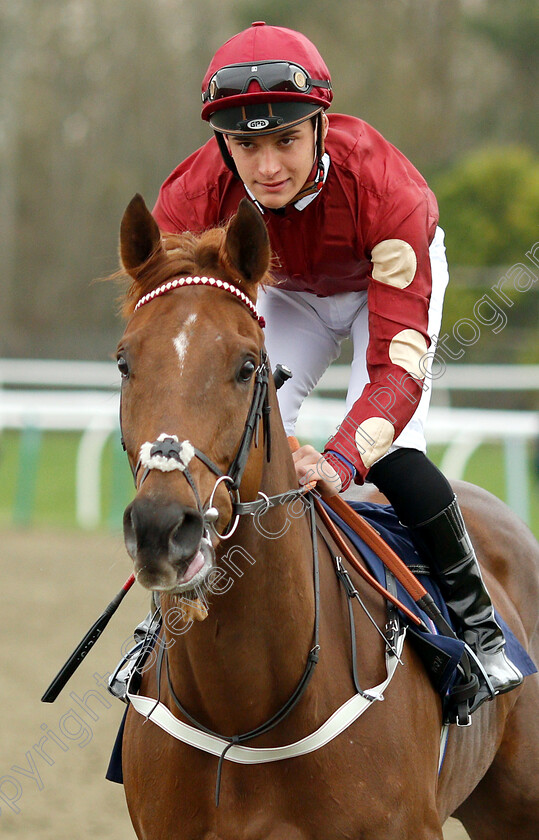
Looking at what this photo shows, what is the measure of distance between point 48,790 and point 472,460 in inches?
438

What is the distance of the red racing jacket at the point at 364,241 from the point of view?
2.92m

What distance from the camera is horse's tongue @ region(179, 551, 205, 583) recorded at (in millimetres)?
2211

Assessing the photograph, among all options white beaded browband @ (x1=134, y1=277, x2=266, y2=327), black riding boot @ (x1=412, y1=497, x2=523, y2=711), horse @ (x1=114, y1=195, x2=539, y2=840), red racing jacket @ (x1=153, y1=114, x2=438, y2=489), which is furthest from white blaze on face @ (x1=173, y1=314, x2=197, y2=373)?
black riding boot @ (x1=412, y1=497, x2=523, y2=711)

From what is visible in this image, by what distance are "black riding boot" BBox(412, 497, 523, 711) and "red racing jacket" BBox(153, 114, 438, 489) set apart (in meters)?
0.48

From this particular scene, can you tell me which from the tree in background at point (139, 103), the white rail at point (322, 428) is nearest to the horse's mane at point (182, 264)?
the white rail at point (322, 428)

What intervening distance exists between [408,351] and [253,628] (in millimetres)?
879

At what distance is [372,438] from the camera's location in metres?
2.88

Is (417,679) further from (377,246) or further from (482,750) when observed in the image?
(377,246)

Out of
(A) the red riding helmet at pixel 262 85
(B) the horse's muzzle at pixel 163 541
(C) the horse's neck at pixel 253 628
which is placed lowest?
(C) the horse's neck at pixel 253 628

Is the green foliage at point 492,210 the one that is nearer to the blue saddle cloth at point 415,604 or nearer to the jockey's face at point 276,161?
the blue saddle cloth at point 415,604

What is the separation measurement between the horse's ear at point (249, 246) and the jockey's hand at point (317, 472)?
484 millimetres

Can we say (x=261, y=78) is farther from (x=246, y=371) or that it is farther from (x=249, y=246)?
(x=246, y=371)

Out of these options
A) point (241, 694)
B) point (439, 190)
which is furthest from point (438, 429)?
point (439, 190)

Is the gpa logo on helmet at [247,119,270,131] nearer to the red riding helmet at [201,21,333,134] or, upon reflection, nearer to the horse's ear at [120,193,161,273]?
the red riding helmet at [201,21,333,134]
